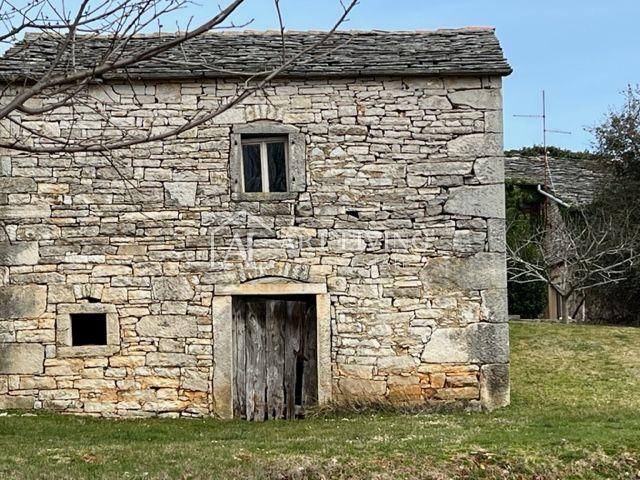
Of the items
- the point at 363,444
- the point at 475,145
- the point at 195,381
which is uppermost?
the point at 475,145

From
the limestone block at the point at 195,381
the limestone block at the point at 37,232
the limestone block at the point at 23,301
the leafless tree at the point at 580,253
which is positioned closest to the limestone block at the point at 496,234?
the limestone block at the point at 195,381

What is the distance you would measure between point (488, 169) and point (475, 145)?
35 centimetres

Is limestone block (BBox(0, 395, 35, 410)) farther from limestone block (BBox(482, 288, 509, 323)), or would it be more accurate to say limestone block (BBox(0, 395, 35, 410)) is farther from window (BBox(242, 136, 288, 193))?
limestone block (BBox(482, 288, 509, 323))

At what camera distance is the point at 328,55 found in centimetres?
1121

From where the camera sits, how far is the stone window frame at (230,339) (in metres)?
11.2

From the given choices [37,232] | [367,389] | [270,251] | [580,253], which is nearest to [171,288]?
[270,251]

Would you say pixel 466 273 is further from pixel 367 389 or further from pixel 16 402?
pixel 16 402

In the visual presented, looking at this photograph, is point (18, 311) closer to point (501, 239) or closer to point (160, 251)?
point (160, 251)

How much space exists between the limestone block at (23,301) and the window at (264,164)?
2.88 metres

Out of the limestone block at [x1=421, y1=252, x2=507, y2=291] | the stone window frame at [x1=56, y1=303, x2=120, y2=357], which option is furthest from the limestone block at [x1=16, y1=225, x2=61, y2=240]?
the limestone block at [x1=421, y1=252, x2=507, y2=291]

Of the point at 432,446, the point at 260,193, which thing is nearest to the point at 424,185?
the point at 260,193

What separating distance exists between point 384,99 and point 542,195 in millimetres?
12999

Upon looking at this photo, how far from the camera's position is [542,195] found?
23.5 metres

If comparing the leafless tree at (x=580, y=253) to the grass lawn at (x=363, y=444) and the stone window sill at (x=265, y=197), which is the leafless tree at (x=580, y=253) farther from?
the stone window sill at (x=265, y=197)
